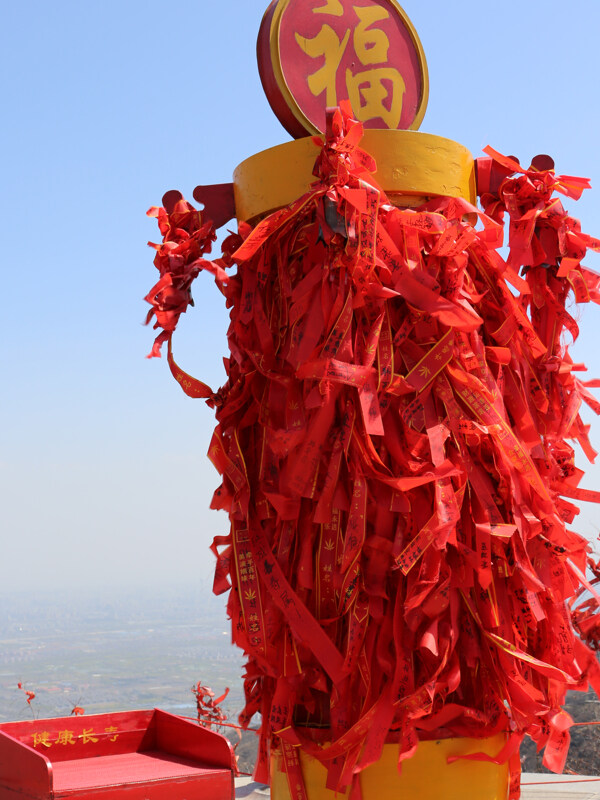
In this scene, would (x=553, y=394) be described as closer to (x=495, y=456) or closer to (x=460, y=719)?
(x=495, y=456)

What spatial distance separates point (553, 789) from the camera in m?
3.63

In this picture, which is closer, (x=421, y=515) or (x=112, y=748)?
(x=421, y=515)

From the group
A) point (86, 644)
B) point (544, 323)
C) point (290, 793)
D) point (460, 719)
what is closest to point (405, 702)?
point (460, 719)

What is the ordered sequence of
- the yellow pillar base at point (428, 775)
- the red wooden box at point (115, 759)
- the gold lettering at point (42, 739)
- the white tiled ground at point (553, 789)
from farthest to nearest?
the white tiled ground at point (553, 789)
the gold lettering at point (42, 739)
the red wooden box at point (115, 759)
the yellow pillar base at point (428, 775)

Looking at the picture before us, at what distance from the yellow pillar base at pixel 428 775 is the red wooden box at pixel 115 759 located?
0.32 m

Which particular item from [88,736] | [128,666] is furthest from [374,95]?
→ [128,666]

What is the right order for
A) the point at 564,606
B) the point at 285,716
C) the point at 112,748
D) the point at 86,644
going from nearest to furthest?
the point at 285,716 < the point at 564,606 < the point at 112,748 < the point at 86,644

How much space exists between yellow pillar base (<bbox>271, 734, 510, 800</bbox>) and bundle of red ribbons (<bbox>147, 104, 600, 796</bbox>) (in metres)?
0.04

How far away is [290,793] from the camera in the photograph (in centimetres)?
241

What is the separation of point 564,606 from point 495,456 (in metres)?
0.50

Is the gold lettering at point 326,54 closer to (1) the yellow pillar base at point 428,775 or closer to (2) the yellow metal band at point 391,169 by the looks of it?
(2) the yellow metal band at point 391,169

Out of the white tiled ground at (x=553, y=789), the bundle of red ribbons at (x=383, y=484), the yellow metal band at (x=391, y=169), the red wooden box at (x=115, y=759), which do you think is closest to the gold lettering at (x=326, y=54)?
the yellow metal band at (x=391, y=169)

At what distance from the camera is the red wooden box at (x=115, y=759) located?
243 centimetres

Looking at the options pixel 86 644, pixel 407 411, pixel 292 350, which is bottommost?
pixel 86 644
